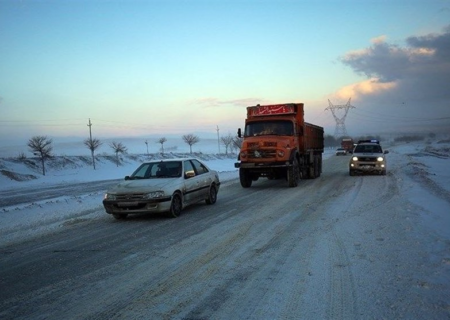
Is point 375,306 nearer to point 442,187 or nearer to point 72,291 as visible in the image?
point 72,291

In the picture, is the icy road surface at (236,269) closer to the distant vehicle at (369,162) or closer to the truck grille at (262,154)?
the truck grille at (262,154)

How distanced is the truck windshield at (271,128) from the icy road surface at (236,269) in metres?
7.33

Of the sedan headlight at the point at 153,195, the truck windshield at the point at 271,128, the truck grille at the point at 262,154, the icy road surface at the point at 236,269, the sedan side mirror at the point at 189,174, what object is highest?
the truck windshield at the point at 271,128

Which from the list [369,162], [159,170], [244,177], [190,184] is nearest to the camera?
[190,184]

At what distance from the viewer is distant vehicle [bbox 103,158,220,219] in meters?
8.76

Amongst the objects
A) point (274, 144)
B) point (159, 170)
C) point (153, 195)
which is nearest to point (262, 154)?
point (274, 144)

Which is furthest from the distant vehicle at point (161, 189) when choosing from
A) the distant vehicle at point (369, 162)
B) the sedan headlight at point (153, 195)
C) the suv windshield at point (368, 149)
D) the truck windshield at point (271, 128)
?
the suv windshield at point (368, 149)

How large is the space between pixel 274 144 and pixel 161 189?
7.30m

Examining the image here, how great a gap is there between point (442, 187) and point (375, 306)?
37.9ft

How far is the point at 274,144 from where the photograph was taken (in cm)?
1498

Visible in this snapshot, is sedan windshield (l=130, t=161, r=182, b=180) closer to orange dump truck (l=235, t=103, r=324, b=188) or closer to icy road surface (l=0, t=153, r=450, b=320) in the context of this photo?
icy road surface (l=0, t=153, r=450, b=320)

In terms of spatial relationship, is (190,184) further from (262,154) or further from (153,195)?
(262,154)

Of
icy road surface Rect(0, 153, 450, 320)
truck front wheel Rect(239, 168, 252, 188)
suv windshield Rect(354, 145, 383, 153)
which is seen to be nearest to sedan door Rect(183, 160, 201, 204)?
icy road surface Rect(0, 153, 450, 320)

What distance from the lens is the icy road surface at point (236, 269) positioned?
3775 millimetres
